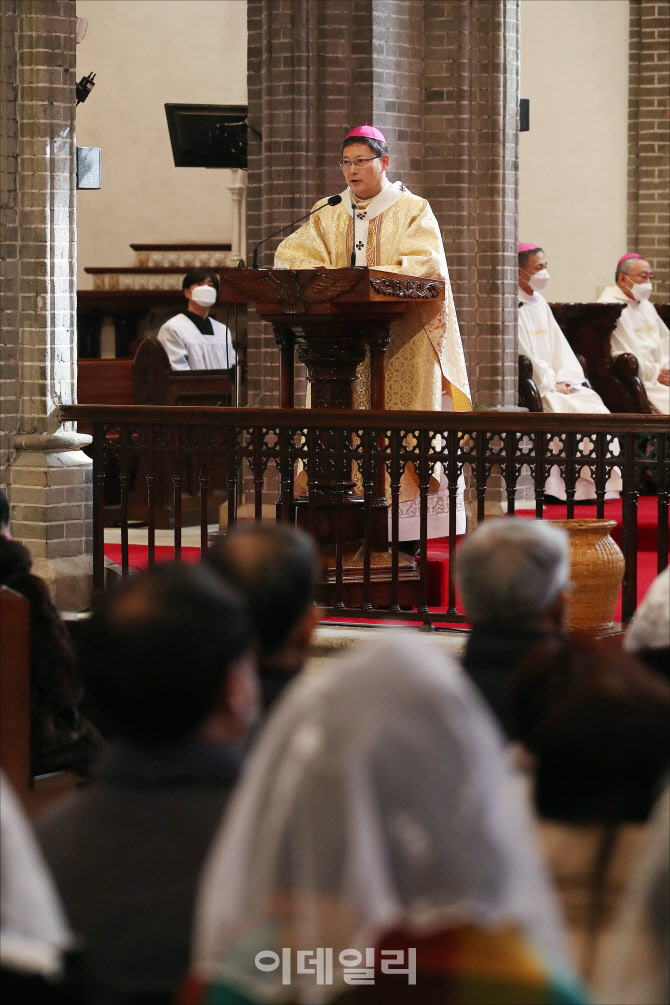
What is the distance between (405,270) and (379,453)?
1.07 m

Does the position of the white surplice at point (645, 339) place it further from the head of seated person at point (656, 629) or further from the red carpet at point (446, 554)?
the head of seated person at point (656, 629)

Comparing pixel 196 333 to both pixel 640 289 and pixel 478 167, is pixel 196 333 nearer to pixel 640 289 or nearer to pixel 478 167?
pixel 478 167

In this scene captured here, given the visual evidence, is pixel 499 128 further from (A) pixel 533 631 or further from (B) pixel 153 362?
(A) pixel 533 631

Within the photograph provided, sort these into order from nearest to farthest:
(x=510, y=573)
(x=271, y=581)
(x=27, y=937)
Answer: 1. (x=27, y=937)
2. (x=271, y=581)
3. (x=510, y=573)

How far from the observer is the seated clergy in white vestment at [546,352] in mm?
11031

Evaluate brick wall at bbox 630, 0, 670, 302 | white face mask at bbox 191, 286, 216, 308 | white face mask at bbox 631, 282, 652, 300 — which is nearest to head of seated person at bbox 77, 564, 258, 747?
white face mask at bbox 191, 286, 216, 308

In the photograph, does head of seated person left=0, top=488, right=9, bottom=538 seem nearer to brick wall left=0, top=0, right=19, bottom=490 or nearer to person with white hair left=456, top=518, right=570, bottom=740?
person with white hair left=456, top=518, right=570, bottom=740

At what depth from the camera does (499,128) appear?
33.6 ft

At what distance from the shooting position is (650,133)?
50.2 ft

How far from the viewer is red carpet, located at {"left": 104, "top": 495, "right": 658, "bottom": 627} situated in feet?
23.9

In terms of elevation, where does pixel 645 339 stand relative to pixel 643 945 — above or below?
above

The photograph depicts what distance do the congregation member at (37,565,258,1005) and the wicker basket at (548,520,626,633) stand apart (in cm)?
415

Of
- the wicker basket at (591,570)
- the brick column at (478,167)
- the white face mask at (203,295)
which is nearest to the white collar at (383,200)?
the wicker basket at (591,570)

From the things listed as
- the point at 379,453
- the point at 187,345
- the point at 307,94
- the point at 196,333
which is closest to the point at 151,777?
the point at 379,453
